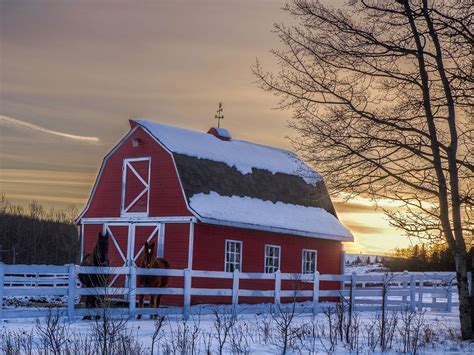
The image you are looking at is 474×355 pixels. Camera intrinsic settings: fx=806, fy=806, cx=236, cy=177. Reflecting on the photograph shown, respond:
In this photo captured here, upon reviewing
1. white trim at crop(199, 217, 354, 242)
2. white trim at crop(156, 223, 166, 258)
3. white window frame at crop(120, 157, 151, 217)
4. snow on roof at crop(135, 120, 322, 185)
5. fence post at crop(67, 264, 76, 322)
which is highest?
snow on roof at crop(135, 120, 322, 185)

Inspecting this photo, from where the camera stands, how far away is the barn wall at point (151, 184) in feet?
90.9

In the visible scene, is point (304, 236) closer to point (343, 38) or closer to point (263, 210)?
point (263, 210)

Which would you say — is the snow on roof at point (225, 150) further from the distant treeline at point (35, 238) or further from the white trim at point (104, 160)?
the distant treeline at point (35, 238)

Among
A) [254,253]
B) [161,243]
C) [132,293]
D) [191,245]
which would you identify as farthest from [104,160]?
[132,293]

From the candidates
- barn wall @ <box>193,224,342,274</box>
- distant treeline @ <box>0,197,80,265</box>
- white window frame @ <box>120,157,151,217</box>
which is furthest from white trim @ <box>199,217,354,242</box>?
distant treeline @ <box>0,197,80,265</box>

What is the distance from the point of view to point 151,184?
28625 millimetres

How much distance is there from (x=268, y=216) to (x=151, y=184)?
4.55 metres

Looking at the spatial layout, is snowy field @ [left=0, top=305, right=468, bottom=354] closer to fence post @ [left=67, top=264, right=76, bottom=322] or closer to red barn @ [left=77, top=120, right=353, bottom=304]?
fence post @ [left=67, top=264, right=76, bottom=322]

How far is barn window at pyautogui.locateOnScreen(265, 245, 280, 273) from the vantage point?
30.0 m

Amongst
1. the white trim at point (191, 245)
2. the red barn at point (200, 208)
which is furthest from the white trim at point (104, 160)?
the white trim at point (191, 245)

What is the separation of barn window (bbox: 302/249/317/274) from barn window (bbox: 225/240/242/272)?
4.10 meters

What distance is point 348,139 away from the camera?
17938 millimetres

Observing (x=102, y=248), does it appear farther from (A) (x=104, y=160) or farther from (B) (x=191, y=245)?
(A) (x=104, y=160)

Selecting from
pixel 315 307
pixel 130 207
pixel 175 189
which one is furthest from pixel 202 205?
pixel 315 307
